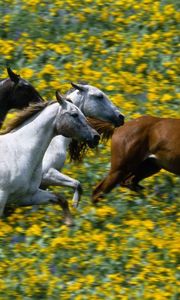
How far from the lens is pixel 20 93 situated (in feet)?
41.8

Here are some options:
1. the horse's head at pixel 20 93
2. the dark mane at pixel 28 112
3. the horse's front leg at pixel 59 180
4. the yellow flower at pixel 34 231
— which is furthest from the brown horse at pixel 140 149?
the yellow flower at pixel 34 231

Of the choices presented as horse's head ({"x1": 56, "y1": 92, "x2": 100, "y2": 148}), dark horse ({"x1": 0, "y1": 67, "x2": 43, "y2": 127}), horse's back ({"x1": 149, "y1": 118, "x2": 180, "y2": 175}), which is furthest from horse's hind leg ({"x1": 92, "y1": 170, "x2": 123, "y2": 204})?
horse's head ({"x1": 56, "y1": 92, "x2": 100, "y2": 148})

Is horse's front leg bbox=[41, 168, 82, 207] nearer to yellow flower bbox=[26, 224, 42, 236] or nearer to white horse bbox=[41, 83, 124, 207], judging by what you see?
white horse bbox=[41, 83, 124, 207]

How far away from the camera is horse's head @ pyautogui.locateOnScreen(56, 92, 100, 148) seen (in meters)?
11.5

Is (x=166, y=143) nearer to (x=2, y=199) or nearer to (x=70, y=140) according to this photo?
(x=70, y=140)

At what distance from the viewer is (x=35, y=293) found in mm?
10328

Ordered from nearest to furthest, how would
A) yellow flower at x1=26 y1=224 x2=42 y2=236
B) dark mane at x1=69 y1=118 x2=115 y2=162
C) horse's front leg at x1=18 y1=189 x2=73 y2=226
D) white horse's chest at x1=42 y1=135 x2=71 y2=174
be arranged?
yellow flower at x1=26 y1=224 x2=42 y2=236, horse's front leg at x1=18 y1=189 x2=73 y2=226, white horse's chest at x1=42 y1=135 x2=71 y2=174, dark mane at x1=69 y1=118 x2=115 y2=162

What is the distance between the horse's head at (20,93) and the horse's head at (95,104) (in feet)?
1.31

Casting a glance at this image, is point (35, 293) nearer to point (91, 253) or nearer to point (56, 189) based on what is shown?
point (91, 253)

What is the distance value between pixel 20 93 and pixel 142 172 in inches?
61.7

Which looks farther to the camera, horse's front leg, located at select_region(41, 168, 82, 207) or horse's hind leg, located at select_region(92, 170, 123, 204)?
horse's hind leg, located at select_region(92, 170, 123, 204)

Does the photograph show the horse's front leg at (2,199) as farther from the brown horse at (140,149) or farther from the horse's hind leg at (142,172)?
the horse's hind leg at (142,172)

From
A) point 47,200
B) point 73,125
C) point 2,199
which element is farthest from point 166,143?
point 2,199

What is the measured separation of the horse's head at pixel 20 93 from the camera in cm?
1271
